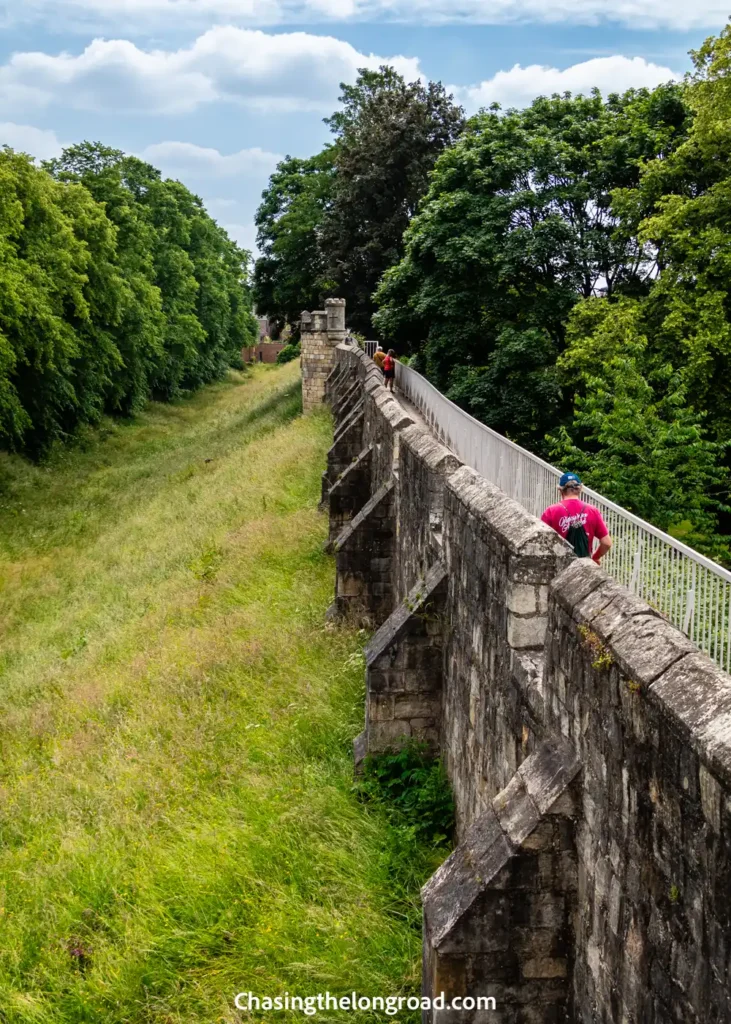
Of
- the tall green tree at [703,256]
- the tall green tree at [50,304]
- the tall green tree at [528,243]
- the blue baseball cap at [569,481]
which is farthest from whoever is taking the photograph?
the tall green tree at [50,304]

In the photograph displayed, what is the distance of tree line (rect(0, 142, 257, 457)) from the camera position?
91.3 ft

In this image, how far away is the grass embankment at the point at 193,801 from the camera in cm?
634

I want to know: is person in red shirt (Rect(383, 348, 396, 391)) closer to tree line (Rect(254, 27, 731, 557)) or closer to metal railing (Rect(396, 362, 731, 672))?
tree line (Rect(254, 27, 731, 557))

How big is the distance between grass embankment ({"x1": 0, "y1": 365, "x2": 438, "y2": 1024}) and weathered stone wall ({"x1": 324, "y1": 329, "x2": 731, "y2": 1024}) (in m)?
1.13

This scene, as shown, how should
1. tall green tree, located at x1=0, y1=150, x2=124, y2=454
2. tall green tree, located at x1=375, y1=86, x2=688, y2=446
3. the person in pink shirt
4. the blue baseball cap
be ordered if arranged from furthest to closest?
tall green tree, located at x1=0, y1=150, x2=124, y2=454 → tall green tree, located at x1=375, y1=86, x2=688, y2=446 → the blue baseball cap → the person in pink shirt

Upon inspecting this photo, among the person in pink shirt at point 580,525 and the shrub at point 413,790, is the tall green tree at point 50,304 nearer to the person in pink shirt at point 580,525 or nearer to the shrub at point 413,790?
the shrub at point 413,790

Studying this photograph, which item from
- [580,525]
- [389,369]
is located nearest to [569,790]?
[580,525]

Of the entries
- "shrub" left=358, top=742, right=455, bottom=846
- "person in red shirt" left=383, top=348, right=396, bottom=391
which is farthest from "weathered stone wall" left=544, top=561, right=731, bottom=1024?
"person in red shirt" left=383, top=348, right=396, bottom=391

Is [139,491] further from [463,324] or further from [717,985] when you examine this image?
[717,985]

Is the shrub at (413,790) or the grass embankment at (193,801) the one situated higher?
the shrub at (413,790)

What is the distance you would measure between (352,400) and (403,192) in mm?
16169

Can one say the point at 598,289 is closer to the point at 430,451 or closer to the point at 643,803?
the point at 430,451

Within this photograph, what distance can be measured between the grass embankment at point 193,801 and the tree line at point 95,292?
11.7 m

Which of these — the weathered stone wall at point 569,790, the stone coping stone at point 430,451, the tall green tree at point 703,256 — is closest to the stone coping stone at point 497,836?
the weathered stone wall at point 569,790
